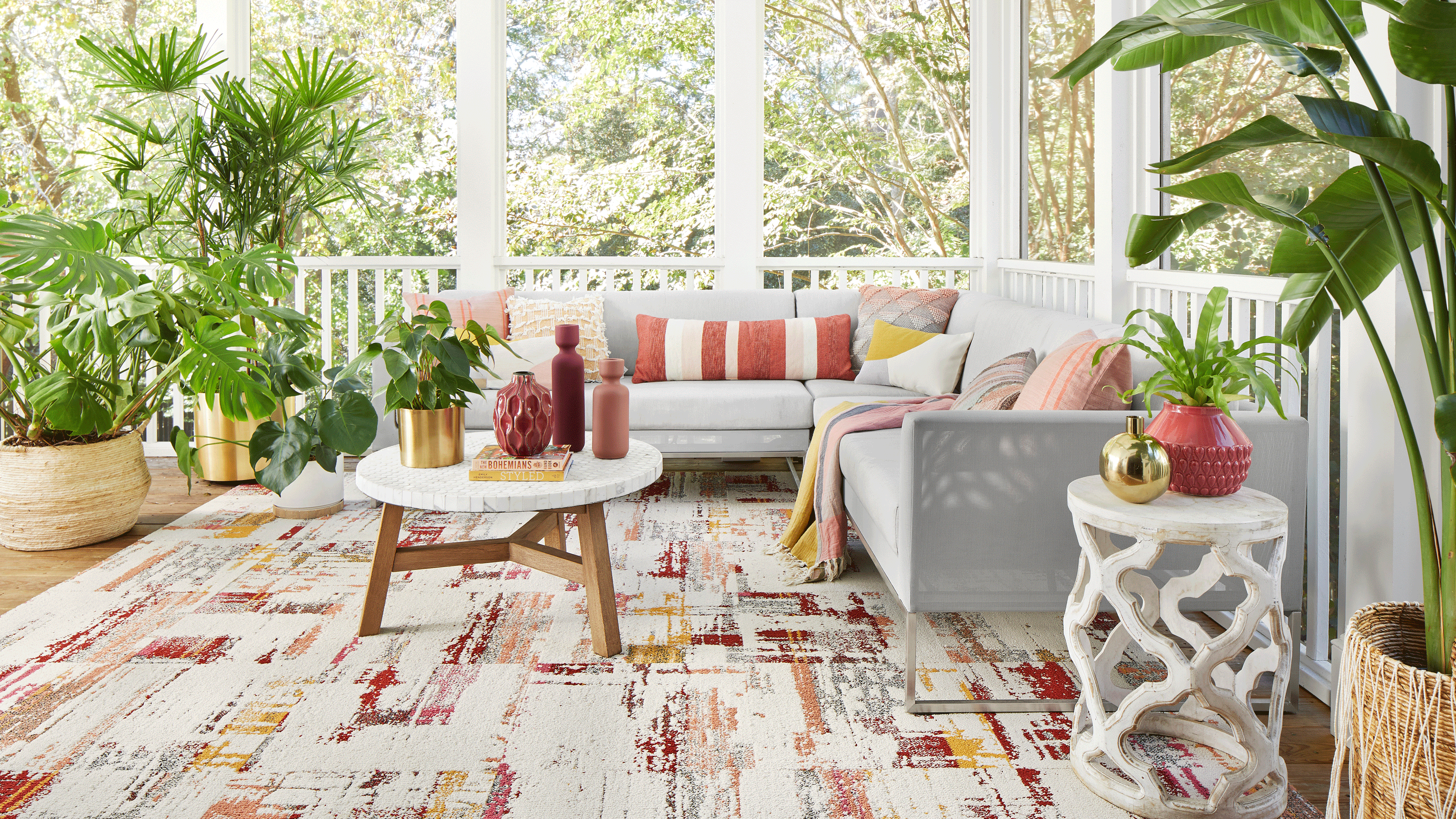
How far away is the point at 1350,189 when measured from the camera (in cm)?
144

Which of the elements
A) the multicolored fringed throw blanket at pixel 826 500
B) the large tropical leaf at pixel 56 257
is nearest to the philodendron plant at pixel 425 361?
the large tropical leaf at pixel 56 257

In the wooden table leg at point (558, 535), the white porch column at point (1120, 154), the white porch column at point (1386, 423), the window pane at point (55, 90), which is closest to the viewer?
the white porch column at point (1386, 423)

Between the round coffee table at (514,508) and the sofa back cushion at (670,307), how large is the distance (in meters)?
1.72

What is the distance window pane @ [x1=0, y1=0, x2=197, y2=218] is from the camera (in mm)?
5328

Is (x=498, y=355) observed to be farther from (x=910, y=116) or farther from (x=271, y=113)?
(x=910, y=116)

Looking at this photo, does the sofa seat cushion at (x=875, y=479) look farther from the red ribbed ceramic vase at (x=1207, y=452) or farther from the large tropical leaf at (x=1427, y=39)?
the large tropical leaf at (x=1427, y=39)

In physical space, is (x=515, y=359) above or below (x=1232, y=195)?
below

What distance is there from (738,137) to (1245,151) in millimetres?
2798

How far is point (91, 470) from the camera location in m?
3.19

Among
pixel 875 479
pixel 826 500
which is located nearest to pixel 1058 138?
pixel 826 500

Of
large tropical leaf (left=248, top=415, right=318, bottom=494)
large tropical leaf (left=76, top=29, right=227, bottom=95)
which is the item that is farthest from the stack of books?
large tropical leaf (left=76, top=29, right=227, bottom=95)

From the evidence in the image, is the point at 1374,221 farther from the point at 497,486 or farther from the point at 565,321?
the point at 565,321

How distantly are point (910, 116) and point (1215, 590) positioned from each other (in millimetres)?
3437

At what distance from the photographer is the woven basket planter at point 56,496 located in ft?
10.2
